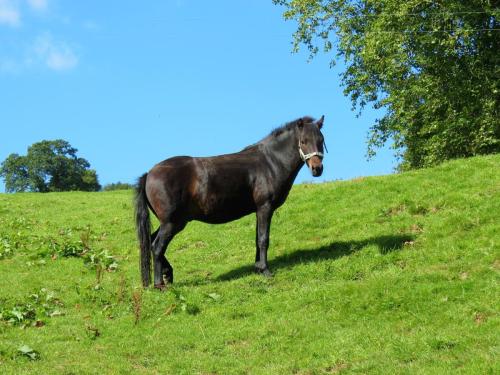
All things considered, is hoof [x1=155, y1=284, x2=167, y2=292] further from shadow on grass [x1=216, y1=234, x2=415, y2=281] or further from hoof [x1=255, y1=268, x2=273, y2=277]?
hoof [x1=255, y1=268, x2=273, y2=277]

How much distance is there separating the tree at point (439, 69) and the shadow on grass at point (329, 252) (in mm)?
18684

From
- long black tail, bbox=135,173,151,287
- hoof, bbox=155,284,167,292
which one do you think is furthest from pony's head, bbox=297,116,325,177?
hoof, bbox=155,284,167,292

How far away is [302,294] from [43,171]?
112 meters

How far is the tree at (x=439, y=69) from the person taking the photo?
34.3 m

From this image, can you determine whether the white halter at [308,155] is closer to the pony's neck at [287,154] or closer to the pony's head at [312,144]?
the pony's head at [312,144]

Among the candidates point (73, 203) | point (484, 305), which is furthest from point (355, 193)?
point (73, 203)

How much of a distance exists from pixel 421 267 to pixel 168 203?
642 cm

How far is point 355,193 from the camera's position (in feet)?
74.9

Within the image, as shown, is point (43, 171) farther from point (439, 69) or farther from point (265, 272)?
point (265, 272)

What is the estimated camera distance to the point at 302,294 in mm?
13758

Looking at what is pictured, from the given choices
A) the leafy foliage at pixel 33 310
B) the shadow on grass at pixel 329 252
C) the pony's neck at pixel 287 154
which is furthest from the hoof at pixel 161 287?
the pony's neck at pixel 287 154

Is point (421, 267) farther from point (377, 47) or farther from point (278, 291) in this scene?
point (377, 47)

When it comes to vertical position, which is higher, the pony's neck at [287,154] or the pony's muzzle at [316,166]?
the pony's neck at [287,154]

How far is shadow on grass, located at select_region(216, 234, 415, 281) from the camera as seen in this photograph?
16.8 m
